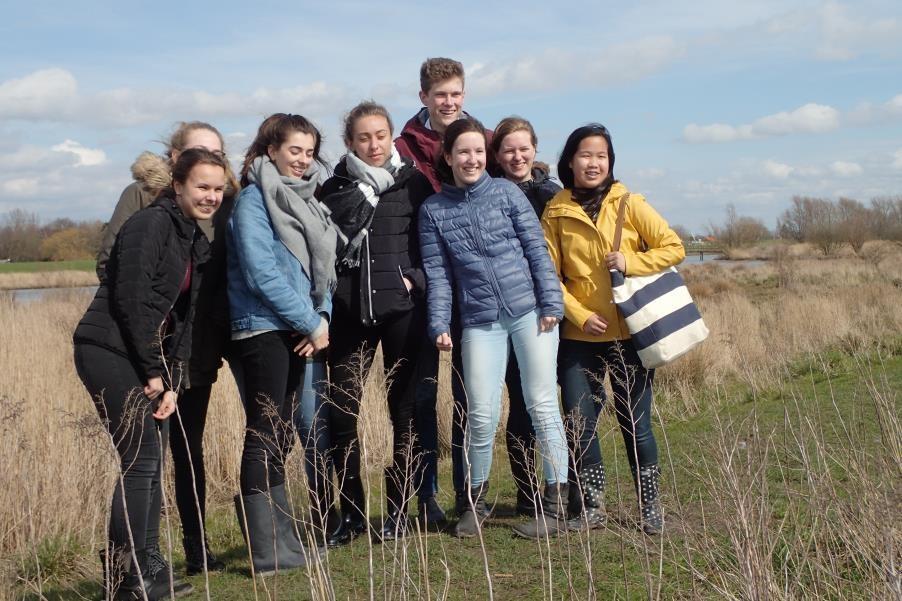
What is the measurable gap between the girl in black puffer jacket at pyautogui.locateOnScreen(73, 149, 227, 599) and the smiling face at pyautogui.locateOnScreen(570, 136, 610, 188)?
5.78 ft

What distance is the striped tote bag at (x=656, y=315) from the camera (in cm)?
416

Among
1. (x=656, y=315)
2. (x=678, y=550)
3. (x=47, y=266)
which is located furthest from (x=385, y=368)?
(x=47, y=266)

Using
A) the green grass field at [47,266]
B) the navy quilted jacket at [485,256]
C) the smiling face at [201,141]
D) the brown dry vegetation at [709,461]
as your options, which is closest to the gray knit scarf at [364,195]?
the navy quilted jacket at [485,256]

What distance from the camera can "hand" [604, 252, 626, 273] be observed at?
4.24m

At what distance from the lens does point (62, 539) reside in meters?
4.80

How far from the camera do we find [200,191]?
150 inches

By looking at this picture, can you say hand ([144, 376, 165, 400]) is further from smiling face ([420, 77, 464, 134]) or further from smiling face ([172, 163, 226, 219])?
smiling face ([420, 77, 464, 134])

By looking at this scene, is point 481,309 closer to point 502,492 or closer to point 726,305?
point 502,492

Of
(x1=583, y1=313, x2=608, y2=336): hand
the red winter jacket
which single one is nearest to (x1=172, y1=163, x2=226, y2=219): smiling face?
the red winter jacket

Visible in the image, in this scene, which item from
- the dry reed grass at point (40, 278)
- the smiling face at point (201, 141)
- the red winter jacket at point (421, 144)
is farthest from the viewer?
the dry reed grass at point (40, 278)

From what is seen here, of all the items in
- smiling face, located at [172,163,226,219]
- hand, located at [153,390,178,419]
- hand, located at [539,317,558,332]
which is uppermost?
smiling face, located at [172,163,226,219]

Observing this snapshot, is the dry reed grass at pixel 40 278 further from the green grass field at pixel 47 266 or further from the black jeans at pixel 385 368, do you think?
the black jeans at pixel 385 368

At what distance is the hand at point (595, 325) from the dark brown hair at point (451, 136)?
3.31ft

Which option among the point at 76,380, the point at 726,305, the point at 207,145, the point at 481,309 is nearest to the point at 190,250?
the point at 207,145
